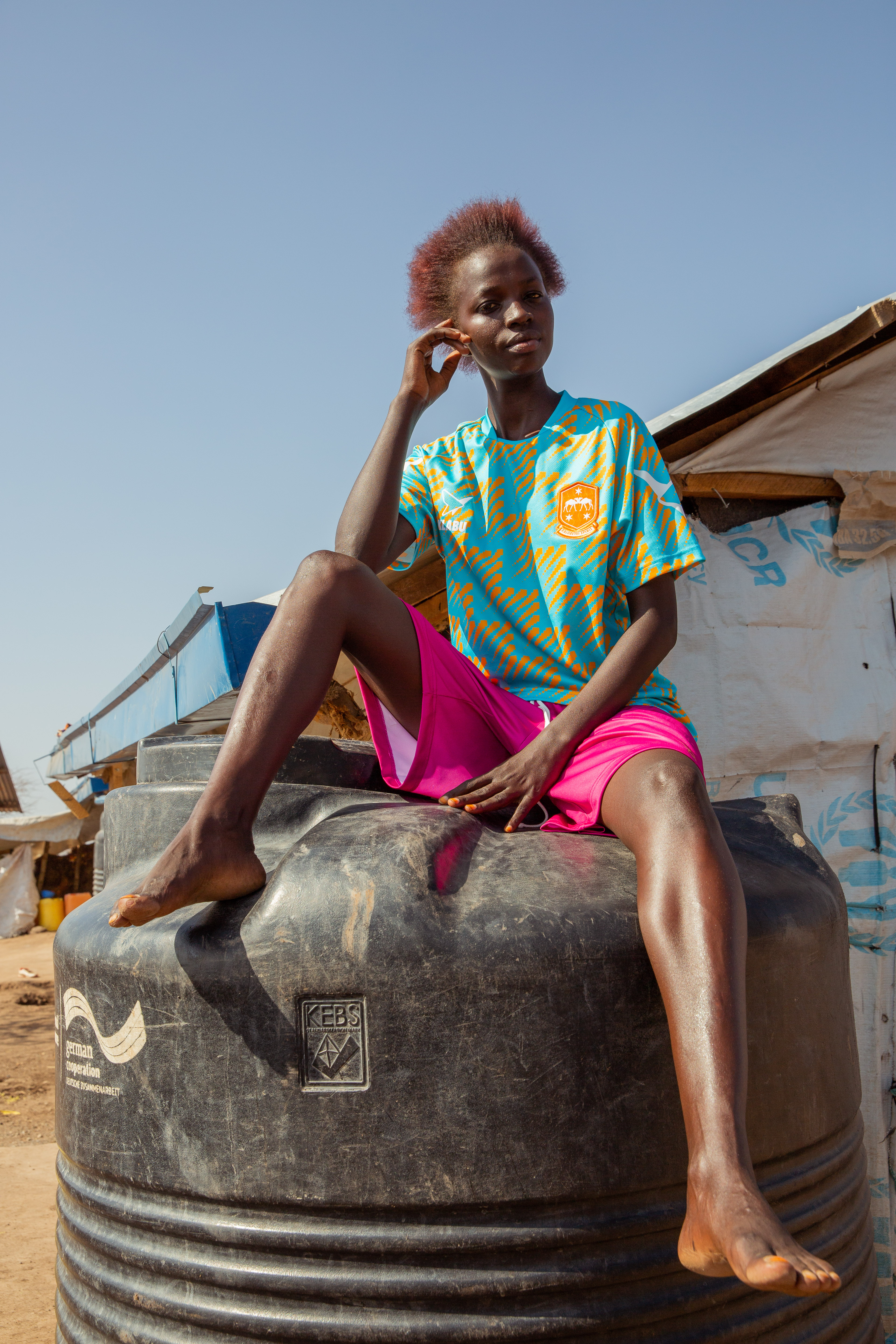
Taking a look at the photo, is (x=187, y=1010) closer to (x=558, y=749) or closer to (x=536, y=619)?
(x=558, y=749)

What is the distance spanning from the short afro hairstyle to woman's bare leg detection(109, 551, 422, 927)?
3.18ft

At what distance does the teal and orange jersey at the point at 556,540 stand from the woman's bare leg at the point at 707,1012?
0.46 m

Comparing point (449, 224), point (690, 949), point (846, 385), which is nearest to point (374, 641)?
point (690, 949)

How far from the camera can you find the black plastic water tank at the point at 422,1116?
108 cm

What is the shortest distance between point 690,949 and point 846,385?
2309 millimetres

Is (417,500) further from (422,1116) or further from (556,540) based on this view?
(422,1116)

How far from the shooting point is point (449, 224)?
2.26m

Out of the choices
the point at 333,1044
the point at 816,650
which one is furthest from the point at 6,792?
the point at 333,1044

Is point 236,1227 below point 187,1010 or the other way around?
below

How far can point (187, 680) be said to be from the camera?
446 cm

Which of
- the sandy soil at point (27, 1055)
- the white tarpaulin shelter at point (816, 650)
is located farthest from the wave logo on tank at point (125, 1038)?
the sandy soil at point (27, 1055)

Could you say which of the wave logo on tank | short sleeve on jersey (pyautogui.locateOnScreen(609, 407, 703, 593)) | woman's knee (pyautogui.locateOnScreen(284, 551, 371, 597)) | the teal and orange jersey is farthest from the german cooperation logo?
short sleeve on jersey (pyautogui.locateOnScreen(609, 407, 703, 593))

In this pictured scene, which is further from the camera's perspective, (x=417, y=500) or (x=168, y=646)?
(x=168, y=646)

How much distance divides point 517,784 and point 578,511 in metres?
0.65
